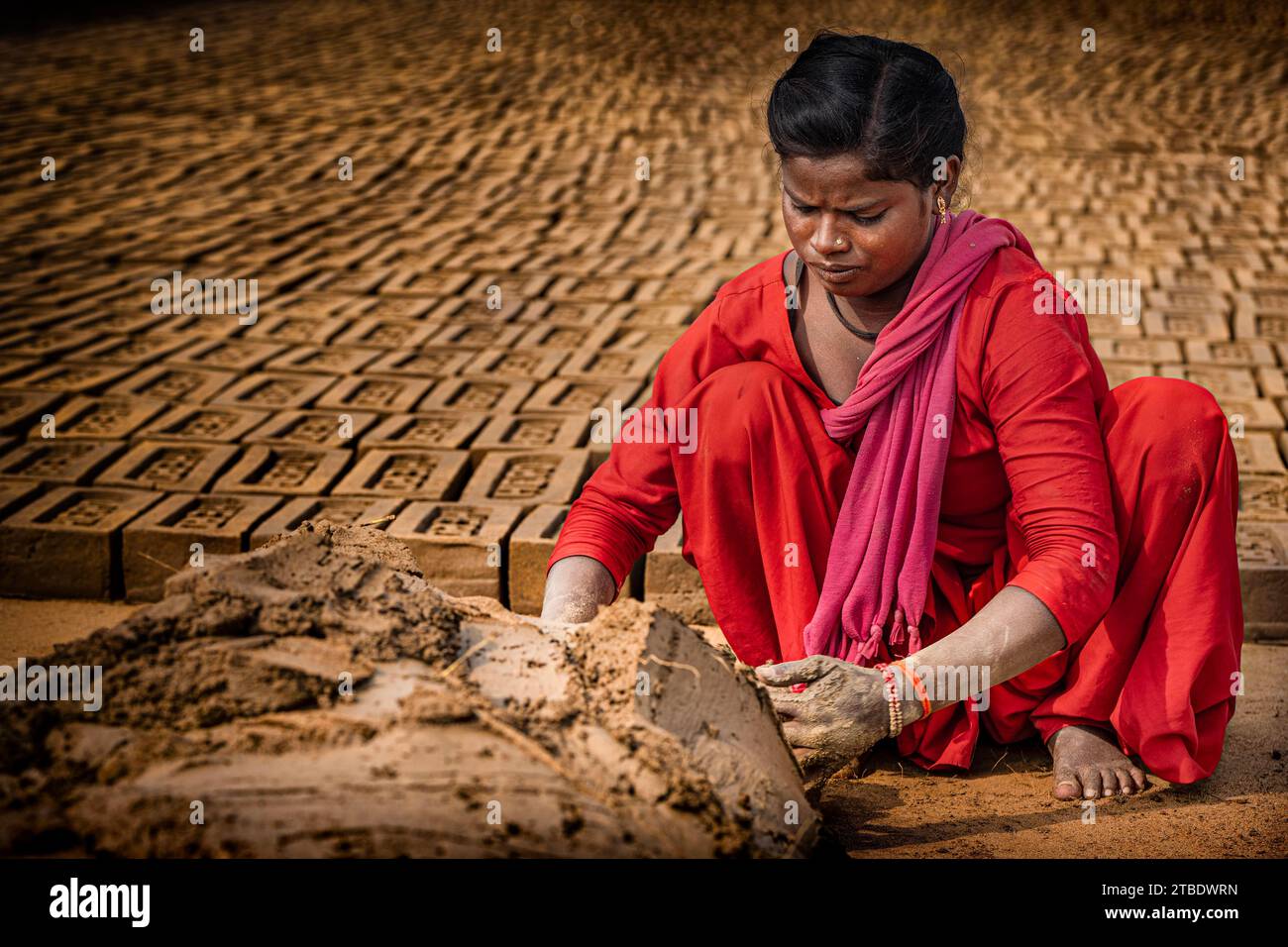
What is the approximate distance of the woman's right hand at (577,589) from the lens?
217cm

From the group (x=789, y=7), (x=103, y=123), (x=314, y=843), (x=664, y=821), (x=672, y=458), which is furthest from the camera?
(x=789, y=7)

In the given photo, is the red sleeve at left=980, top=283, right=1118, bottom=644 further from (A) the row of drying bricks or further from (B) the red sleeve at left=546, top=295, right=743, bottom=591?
(A) the row of drying bricks

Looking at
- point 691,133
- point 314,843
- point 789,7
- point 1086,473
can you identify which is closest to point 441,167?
point 691,133

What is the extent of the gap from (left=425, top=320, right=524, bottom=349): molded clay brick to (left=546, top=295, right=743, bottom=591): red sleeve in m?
2.30

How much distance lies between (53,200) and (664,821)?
5.69m

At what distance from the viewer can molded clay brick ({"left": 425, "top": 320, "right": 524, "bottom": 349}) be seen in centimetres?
464

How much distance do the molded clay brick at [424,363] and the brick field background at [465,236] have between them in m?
0.01

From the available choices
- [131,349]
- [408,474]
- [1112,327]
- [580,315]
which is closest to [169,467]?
[408,474]

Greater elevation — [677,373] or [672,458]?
[677,373]

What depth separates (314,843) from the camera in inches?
58.4

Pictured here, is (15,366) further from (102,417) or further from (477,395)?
(477,395)

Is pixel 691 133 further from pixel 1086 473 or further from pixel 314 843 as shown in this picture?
pixel 314 843

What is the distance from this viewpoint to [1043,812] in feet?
7.21

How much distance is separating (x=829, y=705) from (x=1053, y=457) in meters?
0.55
